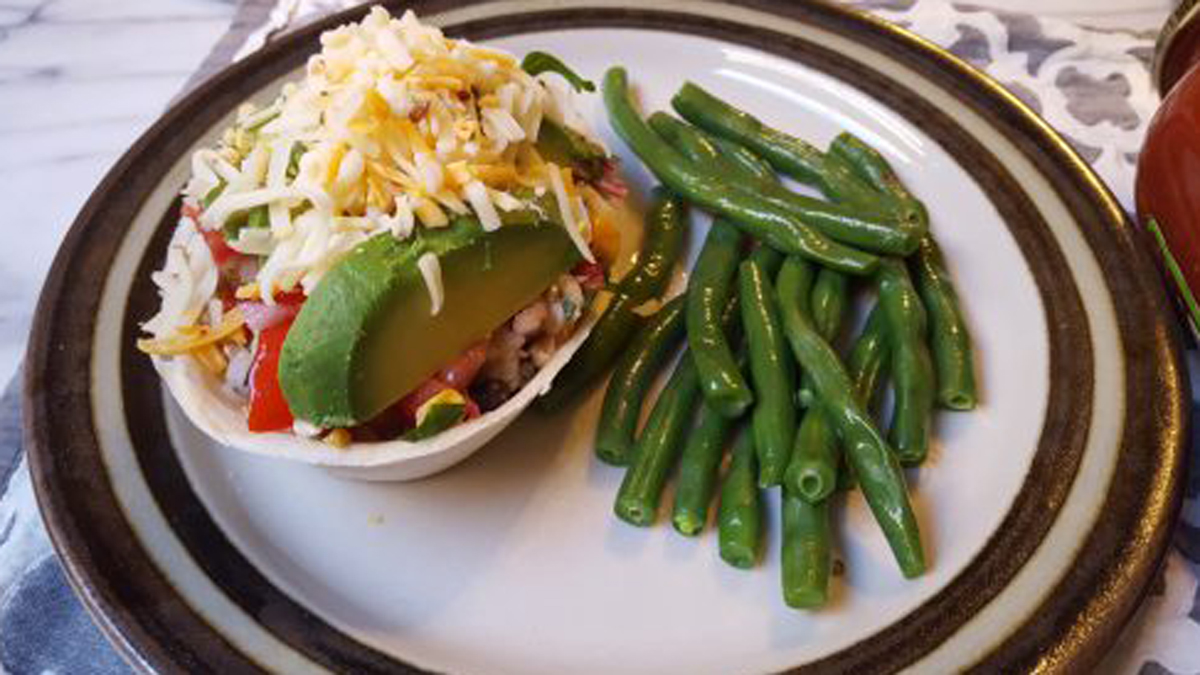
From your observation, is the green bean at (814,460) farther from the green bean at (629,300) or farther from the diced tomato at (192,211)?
the diced tomato at (192,211)

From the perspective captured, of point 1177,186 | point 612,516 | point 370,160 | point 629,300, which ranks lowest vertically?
point 612,516

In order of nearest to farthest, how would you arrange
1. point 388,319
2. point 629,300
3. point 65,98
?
point 388,319, point 629,300, point 65,98

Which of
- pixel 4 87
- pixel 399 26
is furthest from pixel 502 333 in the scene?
pixel 4 87

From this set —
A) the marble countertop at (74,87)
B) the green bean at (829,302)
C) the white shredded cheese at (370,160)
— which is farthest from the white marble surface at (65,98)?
the green bean at (829,302)

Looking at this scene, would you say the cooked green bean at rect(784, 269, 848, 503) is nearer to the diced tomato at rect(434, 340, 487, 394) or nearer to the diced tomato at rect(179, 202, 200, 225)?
the diced tomato at rect(434, 340, 487, 394)

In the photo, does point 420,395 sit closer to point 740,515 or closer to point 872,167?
point 740,515

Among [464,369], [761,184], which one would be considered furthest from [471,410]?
[761,184]
